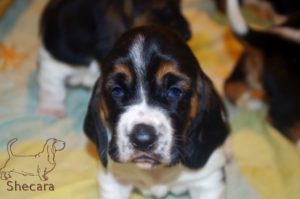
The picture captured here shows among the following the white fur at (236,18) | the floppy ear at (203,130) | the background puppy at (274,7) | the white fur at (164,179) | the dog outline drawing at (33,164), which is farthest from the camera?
the background puppy at (274,7)

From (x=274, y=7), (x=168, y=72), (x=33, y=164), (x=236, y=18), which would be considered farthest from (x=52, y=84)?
(x=274, y=7)

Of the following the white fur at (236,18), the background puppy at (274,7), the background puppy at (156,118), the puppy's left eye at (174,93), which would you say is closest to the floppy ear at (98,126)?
the background puppy at (156,118)

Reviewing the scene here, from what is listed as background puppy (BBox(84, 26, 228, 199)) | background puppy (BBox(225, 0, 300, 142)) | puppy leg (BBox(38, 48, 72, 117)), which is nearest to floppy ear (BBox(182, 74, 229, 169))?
background puppy (BBox(84, 26, 228, 199))

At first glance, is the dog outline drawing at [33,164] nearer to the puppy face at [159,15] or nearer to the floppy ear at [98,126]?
the floppy ear at [98,126]

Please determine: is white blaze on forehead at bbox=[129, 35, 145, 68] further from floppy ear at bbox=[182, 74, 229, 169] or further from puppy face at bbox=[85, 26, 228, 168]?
floppy ear at bbox=[182, 74, 229, 169]

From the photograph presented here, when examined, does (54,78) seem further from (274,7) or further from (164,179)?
(274,7)

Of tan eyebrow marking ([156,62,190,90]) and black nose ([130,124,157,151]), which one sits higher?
tan eyebrow marking ([156,62,190,90])

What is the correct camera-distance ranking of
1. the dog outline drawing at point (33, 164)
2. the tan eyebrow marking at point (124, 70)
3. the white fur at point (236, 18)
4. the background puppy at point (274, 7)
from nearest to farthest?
the tan eyebrow marking at point (124, 70), the dog outline drawing at point (33, 164), the white fur at point (236, 18), the background puppy at point (274, 7)
